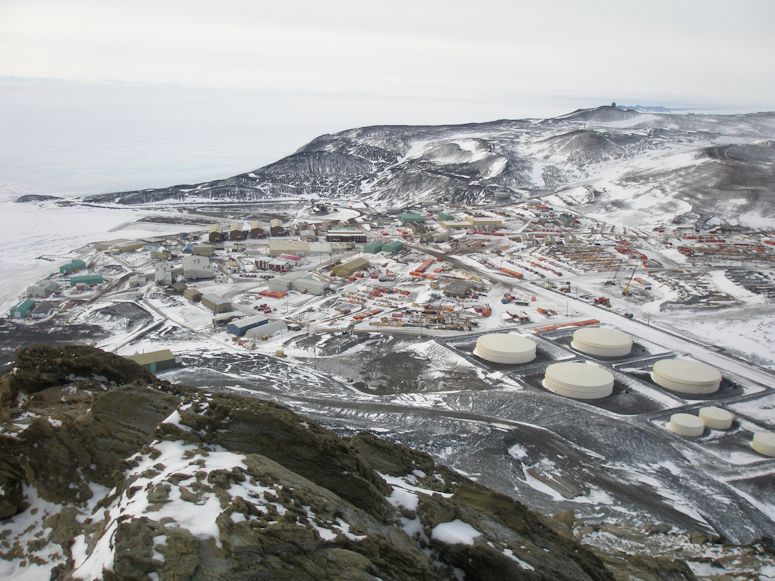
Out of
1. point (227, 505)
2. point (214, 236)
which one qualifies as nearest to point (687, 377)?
point (227, 505)

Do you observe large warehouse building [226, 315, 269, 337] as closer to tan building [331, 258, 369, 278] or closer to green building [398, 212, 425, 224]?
tan building [331, 258, 369, 278]

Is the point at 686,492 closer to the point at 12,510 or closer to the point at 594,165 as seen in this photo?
the point at 12,510

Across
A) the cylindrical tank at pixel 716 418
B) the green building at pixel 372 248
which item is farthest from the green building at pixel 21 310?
the cylindrical tank at pixel 716 418

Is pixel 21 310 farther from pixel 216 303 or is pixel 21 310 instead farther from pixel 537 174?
pixel 537 174

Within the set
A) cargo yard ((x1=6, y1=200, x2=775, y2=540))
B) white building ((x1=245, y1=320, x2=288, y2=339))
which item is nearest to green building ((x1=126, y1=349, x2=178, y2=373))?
cargo yard ((x1=6, y1=200, x2=775, y2=540))

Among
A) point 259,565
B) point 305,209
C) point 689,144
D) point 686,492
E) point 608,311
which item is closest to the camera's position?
point 259,565

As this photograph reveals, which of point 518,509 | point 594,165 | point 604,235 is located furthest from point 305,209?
point 518,509

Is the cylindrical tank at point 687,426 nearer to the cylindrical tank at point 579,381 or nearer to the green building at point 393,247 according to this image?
the cylindrical tank at point 579,381
